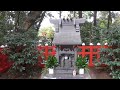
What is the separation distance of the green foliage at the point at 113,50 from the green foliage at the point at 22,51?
1985 mm

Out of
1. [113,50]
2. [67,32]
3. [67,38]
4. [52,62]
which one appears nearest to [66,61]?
[52,62]

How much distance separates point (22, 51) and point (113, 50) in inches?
99.7

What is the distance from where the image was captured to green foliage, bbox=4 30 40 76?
20.5ft

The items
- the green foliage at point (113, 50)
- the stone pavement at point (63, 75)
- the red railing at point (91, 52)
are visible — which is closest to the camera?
the stone pavement at point (63, 75)

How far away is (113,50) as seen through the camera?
6.42 metres

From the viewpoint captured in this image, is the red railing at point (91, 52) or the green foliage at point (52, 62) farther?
the red railing at point (91, 52)

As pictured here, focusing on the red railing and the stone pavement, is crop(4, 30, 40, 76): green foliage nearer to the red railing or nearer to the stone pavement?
the stone pavement

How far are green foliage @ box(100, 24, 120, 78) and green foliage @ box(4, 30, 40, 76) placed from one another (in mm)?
1985

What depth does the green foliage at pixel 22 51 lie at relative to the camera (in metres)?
6.25

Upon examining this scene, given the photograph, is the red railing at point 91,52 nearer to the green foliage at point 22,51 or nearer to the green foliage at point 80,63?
the green foliage at point 80,63

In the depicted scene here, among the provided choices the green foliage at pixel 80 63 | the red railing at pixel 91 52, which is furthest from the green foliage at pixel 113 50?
the green foliage at pixel 80 63

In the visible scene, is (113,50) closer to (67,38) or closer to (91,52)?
(91,52)
